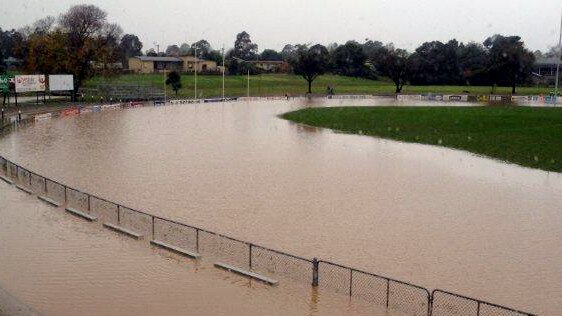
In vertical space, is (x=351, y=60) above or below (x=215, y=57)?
below

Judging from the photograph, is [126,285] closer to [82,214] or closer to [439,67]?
[82,214]

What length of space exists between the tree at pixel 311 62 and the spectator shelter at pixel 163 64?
121 ft

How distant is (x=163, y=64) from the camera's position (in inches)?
6078

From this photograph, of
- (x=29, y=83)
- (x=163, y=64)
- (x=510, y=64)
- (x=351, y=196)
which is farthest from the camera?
(x=163, y=64)

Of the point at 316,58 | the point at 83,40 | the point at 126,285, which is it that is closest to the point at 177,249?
the point at 126,285

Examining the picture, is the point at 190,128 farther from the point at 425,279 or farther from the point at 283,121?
the point at 425,279

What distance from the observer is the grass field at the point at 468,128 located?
40.1 metres

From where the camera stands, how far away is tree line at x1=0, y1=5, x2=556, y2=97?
274 feet

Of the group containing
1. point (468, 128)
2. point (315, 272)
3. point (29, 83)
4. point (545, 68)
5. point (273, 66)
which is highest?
point (545, 68)

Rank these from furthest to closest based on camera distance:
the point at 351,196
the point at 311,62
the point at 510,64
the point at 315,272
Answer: the point at 311,62 → the point at 510,64 → the point at 351,196 → the point at 315,272

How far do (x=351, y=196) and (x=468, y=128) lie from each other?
30082 mm

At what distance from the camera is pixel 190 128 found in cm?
5428

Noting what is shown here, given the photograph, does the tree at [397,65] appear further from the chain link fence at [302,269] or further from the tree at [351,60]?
the chain link fence at [302,269]

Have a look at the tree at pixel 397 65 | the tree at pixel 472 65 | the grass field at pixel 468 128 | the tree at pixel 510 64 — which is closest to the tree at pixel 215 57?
the tree at pixel 397 65
